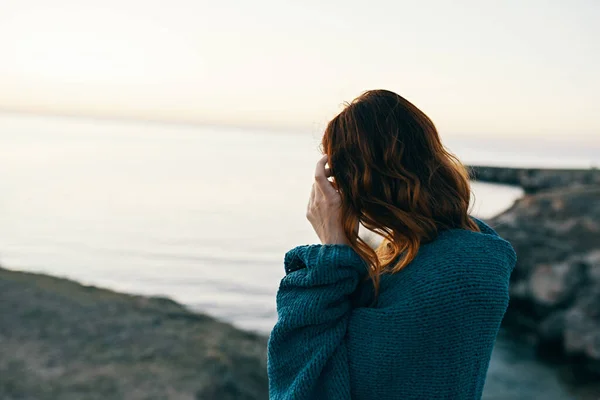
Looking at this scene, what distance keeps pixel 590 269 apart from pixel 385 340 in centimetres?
1151

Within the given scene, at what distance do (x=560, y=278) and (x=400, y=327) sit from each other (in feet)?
37.5

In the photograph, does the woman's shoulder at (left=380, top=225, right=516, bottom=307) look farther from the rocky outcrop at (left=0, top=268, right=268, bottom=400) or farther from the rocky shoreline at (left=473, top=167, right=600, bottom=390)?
the rocky shoreline at (left=473, top=167, right=600, bottom=390)

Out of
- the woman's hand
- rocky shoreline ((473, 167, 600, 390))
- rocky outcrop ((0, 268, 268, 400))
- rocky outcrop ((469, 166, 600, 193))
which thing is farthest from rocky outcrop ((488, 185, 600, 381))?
rocky outcrop ((469, 166, 600, 193))

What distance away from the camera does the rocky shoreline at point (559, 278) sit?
1045cm

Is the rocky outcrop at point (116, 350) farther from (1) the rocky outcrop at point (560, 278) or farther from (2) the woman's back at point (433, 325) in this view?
(1) the rocky outcrop at point (560, 278)

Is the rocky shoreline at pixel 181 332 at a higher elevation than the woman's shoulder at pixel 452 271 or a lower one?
lower

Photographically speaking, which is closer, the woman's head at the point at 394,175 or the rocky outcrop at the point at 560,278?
the woman's head at the point at 394,175

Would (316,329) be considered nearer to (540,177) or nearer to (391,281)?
(391,281)

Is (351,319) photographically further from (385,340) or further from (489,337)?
(489,337)

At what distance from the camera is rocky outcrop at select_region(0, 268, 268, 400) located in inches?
277

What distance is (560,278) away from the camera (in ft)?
38.7

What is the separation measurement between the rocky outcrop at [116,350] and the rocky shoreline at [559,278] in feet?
20.0

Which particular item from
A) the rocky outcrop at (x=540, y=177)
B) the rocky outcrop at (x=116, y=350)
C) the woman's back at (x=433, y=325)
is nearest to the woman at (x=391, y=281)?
the woman's back at (x=433, y=325)

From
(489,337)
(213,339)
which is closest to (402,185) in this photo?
(489,337)
